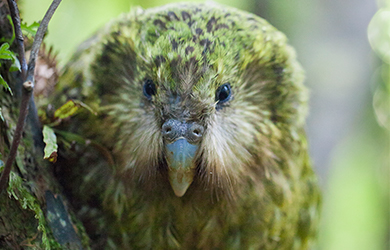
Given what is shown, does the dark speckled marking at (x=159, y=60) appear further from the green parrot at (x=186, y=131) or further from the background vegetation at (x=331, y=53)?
the background vegetation at (x=331, y=53)

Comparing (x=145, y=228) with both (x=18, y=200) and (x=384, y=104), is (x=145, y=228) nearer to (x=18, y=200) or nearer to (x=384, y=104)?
(x=18, y=200)

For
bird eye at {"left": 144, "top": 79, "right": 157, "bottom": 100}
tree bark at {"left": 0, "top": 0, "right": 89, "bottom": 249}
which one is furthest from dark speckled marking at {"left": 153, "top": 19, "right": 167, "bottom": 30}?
tree bark at {"left": 0, "top": 0, "right": 89, "bottom": 249}

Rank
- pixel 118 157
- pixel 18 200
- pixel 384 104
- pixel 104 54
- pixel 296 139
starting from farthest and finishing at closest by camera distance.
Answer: pixel 384 104
pixel 296 139
pixel 104 54
pixel 118 157
pixel 18 200

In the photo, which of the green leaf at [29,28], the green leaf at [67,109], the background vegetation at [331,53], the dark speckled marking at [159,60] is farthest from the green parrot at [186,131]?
the background vegetation at [331,53]

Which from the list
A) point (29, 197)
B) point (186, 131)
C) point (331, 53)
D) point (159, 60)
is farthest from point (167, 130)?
point (331, 53)

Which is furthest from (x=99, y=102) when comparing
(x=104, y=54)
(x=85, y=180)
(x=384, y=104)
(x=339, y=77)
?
(x=384, y=104)

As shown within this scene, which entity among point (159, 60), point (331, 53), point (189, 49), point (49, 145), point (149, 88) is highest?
point (331, 53)

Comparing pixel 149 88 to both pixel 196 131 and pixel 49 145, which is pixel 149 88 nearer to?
pixel 196 131
